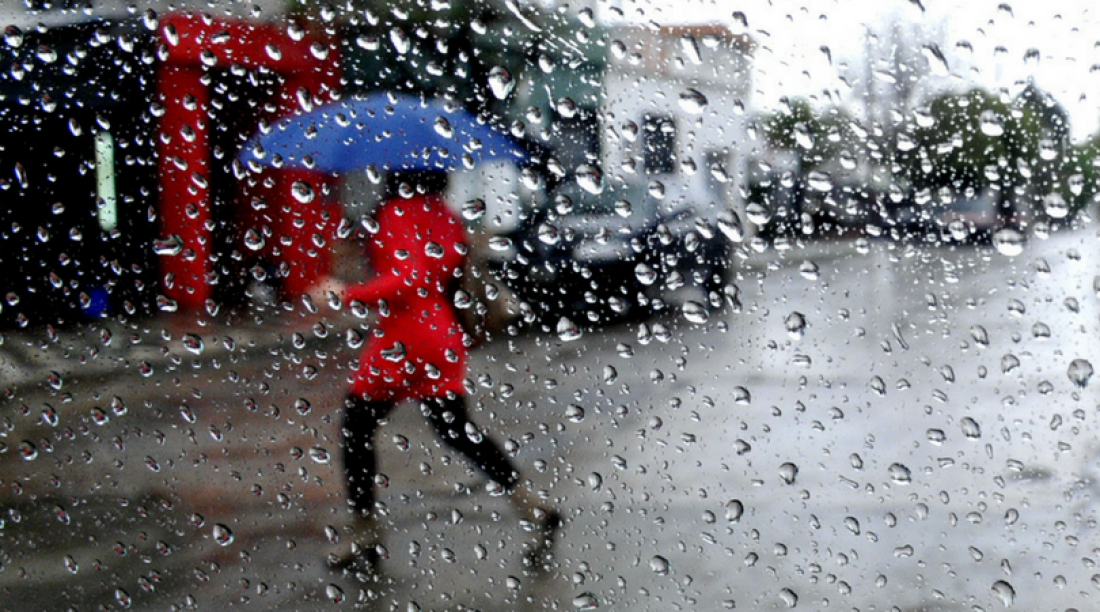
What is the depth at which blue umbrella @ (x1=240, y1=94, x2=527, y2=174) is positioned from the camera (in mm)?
993

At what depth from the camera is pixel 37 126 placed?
1.09 m

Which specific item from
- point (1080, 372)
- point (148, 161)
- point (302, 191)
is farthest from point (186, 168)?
point (1080, 372)

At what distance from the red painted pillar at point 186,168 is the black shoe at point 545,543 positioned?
517 millimetres

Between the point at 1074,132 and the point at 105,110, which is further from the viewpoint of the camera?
the point at 105,110

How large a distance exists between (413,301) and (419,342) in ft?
0.17

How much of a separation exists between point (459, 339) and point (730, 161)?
0.39 metres

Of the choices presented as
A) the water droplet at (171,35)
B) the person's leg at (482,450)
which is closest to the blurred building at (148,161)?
the water droplet at (171,35)

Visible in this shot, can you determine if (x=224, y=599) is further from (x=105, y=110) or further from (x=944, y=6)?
(x=944, y=6)

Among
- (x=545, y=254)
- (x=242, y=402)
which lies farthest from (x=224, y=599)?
(x=545, y=254)

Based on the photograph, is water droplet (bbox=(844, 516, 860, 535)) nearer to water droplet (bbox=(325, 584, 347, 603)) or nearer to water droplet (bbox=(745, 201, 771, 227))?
water droplet (bbox=(745, 201, 771, 227))

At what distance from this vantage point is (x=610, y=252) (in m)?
0.98

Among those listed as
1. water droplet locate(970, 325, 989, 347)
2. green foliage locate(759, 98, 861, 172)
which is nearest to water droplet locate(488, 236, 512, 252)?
green foliage locate(759, 98, 861, 172)

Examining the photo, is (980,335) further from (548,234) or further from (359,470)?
(359,470)

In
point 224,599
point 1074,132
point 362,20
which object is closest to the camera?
point 1074,132
